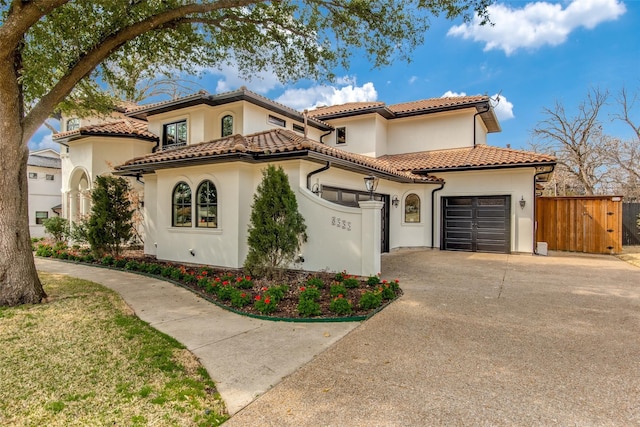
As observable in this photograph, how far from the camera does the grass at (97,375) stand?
2943 mm

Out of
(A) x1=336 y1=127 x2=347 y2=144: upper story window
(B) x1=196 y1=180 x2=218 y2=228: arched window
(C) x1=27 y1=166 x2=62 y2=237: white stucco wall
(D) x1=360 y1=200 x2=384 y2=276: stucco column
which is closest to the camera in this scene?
(D) x1=360 y1=200 x2=384 y2=276: stucco column

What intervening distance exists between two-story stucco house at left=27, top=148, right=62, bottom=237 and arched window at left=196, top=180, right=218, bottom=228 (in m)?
21.8

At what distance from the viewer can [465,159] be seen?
1411 cm

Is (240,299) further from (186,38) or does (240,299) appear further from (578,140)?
(578,140)

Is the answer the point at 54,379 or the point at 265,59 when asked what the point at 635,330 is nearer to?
the point at 54,379

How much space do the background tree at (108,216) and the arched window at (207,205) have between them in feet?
10.5

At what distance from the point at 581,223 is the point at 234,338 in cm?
1516

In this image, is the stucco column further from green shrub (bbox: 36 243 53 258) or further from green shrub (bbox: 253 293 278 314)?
green shrub (bbox: 36 243 53 258)

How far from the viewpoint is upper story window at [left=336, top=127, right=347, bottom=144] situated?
16734 mm

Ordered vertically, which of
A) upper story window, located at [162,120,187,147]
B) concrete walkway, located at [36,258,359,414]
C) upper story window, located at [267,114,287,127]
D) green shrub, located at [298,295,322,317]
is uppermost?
upper story window, located at [267,114,287,127]

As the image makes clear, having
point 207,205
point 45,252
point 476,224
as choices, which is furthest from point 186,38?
point 476,224

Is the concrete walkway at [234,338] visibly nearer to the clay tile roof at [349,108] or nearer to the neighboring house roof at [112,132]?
the neighboring house roof at [112,132]

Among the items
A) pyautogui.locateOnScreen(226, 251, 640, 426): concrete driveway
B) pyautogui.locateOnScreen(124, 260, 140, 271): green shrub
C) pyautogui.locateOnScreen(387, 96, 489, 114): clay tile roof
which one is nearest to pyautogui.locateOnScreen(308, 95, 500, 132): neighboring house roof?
pyautogui.locateOnScreen(387, 96, 489, 114): clay tile roof

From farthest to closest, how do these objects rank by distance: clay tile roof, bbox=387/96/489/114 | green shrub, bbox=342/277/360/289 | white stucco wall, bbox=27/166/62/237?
white stucco wall, bbox=27/166/62/237 → clay tile roof, bbox=387/96/489/114 → green shrub, bbox=342/277/360/289
